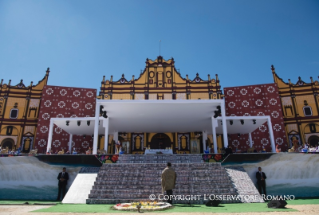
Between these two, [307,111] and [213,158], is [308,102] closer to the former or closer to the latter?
[307,111]

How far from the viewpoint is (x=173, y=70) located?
24.5 meters

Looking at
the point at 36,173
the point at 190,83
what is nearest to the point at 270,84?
the point at 190,83

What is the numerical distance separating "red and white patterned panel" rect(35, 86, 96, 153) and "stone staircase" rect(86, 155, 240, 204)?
1178 cm

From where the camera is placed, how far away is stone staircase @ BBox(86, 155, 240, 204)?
27.2 ft

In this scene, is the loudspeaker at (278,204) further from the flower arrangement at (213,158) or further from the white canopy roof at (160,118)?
the white canopy roof at (160,118)

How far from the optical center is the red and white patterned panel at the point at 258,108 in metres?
21.5

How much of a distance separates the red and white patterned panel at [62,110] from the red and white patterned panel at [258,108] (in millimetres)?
13610

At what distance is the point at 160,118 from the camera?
1702cm

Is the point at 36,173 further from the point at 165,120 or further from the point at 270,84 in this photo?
the point at 270,84

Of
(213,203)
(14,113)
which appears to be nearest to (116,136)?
(14,113)

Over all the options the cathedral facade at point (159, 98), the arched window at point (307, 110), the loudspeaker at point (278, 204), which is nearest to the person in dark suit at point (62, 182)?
the loudspeaker at point (278, 204)

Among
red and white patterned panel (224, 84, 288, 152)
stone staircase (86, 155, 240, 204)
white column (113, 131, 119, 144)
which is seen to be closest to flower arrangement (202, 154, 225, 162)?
stone staircase (86, 155, 240, 204)

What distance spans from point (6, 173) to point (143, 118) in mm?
8745

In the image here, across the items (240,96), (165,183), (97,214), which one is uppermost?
(240,96)
